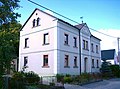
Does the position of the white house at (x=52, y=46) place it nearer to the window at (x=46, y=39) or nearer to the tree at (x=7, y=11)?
the window at (x=46, y=39)

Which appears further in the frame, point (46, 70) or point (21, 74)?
point (46, 70)

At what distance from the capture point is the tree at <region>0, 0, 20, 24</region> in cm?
1506

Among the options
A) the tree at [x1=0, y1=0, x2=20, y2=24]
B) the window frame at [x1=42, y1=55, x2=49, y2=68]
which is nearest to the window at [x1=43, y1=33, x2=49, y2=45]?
the window frame at [x1=42, y1=55, x2=49, y2=68]

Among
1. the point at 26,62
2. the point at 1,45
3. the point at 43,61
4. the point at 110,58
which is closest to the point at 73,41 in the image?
the point at 43,61

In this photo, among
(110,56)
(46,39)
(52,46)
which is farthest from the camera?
(110,56)

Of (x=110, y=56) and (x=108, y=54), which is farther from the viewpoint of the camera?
(x=108, y=54)

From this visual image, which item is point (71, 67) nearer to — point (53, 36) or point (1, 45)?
point (53, 36)

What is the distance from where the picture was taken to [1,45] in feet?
40.7

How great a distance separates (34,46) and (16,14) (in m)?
15.4

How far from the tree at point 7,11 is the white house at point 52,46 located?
12.6 m

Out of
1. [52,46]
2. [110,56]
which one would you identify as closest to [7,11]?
[52,46]

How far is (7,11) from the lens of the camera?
15219 mm

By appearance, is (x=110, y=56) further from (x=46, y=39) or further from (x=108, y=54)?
(x=46, y=39)

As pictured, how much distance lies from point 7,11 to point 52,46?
14.3m
